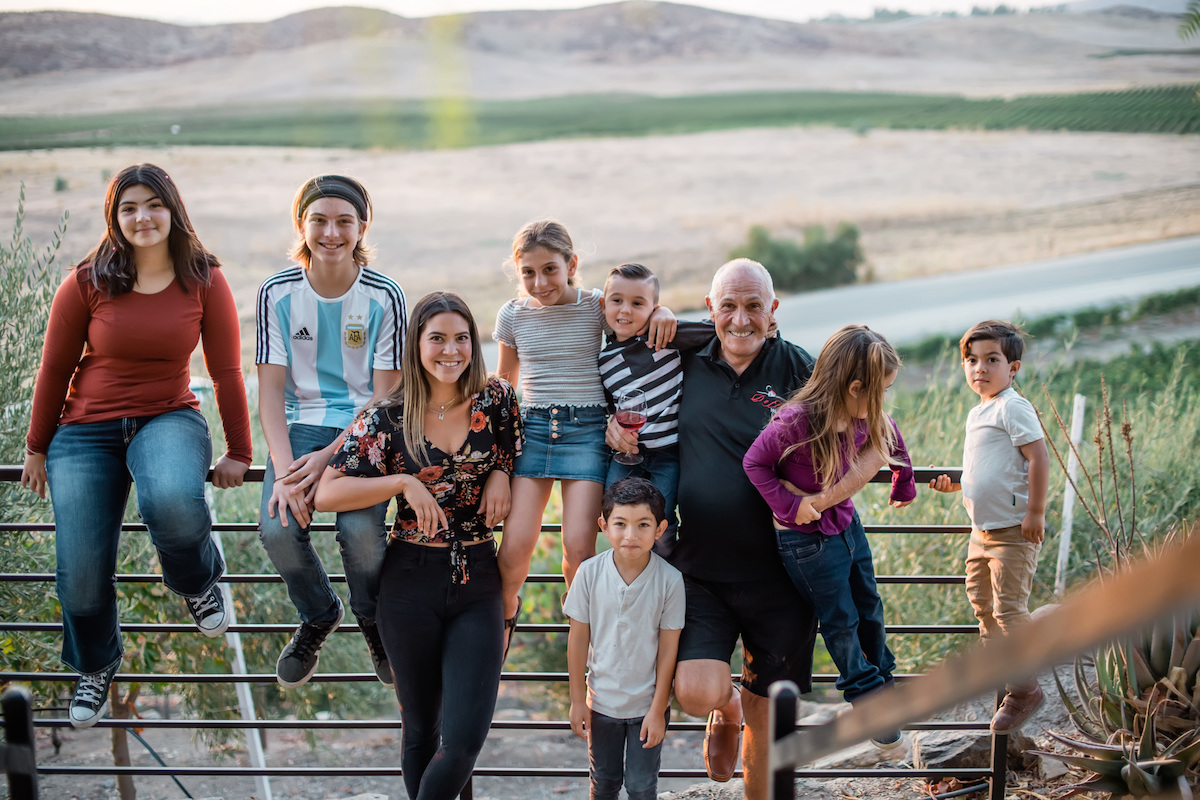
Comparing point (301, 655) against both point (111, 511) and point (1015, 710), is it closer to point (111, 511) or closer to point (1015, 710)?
point (111, 511)

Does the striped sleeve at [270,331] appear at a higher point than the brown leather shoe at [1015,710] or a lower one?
higher

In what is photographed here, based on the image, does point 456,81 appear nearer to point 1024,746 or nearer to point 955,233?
point 955,233

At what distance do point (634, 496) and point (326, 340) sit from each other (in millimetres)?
1110

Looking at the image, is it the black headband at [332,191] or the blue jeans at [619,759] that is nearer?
the blue jeans at [619,759]

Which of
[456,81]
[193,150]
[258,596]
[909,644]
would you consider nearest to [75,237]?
[193,150]

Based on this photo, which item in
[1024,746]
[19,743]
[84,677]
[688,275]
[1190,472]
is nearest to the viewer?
[19,743]

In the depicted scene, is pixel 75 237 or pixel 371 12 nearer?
pixel 75 237

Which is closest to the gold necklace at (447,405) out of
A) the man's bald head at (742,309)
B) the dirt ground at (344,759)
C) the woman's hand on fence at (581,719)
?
the man's bald head at (742,309)

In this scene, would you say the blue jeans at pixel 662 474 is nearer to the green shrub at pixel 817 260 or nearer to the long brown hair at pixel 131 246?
the long brown hair at pixel 131 246

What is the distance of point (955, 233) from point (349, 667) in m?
22.4

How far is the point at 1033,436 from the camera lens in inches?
109

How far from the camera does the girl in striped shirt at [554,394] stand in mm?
2646

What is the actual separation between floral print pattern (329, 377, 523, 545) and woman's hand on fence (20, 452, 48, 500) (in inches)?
39.2

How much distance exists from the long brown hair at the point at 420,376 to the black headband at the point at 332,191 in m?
0.47
